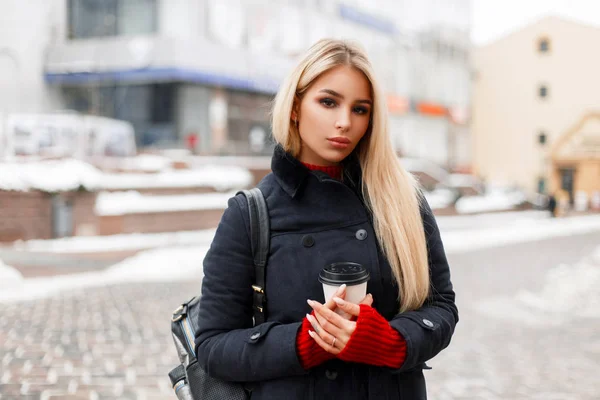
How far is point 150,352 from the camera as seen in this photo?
6.45m

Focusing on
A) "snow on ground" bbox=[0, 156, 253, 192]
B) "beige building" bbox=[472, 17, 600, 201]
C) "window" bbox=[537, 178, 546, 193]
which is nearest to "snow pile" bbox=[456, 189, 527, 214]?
"window" bbox=[537, 178, 546, 193]

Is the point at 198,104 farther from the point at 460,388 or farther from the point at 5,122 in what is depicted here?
the point at 460,388

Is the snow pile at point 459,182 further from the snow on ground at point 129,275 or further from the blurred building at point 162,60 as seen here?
the snow on ground at point 129,275

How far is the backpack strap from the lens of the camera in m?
1.97

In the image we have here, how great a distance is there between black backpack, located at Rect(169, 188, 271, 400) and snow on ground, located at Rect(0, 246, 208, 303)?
7.74m

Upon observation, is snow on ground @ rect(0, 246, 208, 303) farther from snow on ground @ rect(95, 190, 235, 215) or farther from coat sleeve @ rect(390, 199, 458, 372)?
coat sleeve @ rect(390, 199, 458, 372)

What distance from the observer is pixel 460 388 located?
562 cm

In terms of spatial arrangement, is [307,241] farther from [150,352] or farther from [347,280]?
[150,352]

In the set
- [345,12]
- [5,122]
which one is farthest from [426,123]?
[5,122]

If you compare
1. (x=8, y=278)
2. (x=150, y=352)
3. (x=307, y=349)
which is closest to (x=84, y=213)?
(x=8, y=278)

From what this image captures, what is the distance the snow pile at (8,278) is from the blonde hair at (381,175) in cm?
935

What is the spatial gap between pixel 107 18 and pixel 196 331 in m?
32.8

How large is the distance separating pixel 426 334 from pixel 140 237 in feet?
51.5

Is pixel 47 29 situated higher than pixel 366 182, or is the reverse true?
pixel 47 29
